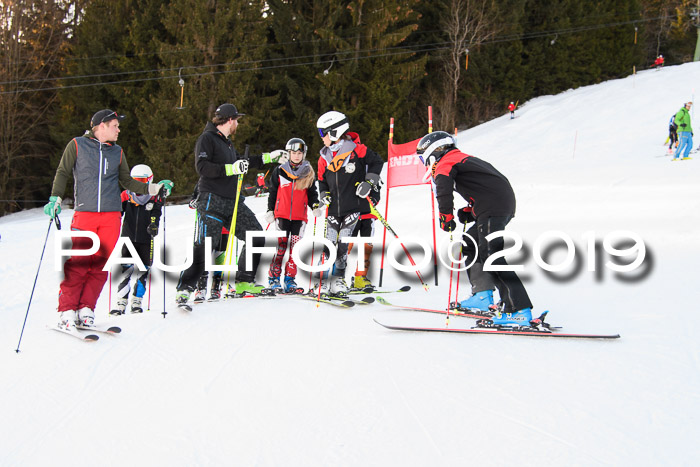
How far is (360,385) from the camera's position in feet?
11.9

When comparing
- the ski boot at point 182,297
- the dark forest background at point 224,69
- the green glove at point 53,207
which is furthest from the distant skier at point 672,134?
the green glove at point 53,207

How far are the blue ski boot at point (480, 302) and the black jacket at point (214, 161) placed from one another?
2465 millimetres

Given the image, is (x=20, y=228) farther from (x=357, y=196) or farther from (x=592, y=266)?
(x=592, y=266)

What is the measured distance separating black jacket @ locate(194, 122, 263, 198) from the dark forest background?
17564 millimetres

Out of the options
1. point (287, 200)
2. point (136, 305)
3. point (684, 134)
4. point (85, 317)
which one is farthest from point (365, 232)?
point (684, 134)

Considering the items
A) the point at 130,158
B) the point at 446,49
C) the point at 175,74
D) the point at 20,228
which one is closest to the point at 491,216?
the point at 20,228

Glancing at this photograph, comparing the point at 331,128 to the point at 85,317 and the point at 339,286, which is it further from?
the point at 85,317

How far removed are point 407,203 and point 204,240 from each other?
8625 mm

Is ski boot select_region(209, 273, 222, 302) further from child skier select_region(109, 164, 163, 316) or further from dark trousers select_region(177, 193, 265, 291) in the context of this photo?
child skier select_region(109, 164, 163, 316)

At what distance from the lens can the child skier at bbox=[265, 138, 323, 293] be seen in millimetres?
6176

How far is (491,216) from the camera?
4805mm

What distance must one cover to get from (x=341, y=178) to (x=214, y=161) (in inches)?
52.0

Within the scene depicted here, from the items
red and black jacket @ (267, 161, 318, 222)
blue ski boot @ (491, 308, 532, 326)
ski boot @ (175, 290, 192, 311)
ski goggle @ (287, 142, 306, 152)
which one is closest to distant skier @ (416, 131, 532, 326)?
blue ski boot @ (491, 308, 532, 326)

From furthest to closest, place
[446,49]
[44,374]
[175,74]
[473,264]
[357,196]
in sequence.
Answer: [446,49]
[175,74]
[357,196]
[473,264]
[44,374]
